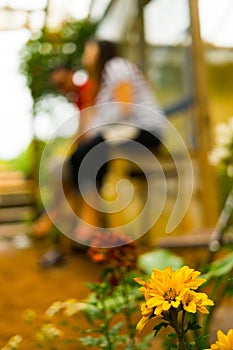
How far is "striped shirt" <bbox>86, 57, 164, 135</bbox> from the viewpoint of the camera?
3066mm

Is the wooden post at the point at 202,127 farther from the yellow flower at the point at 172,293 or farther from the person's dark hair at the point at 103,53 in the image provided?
the yellow flower at the point at 172,293

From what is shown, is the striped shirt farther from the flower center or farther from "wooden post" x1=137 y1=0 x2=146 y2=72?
the flower center

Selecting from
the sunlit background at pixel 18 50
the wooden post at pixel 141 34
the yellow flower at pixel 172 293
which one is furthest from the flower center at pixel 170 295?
the sunlit background at pixel 18 50

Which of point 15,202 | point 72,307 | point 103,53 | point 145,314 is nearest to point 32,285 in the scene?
point 103,53

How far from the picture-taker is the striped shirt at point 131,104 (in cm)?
307

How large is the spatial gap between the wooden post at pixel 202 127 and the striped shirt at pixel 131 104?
0.45 m

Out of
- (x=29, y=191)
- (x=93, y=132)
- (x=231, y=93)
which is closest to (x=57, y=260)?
(x=93, y=132)

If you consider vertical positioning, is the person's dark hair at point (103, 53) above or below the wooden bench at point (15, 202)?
below

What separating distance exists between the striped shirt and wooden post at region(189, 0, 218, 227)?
45 cm

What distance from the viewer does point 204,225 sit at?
3.56m

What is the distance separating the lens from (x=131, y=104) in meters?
3.06

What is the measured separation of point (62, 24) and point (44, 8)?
0.26 metres

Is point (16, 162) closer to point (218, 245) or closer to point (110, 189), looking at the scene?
point (110, 189)

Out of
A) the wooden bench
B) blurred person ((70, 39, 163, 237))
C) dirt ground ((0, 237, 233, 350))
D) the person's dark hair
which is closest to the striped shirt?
blurred person ((70, 39, 163, 237))
